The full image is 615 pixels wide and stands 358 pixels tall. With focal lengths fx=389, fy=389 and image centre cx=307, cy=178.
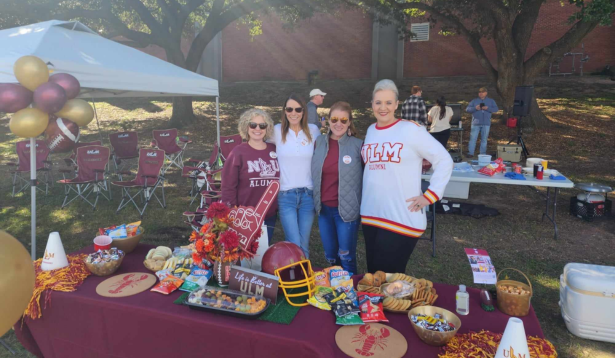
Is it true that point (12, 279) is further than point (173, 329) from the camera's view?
No

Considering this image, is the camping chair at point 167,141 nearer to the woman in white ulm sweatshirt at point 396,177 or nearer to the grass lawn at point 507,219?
the grass lawn at point 507,219

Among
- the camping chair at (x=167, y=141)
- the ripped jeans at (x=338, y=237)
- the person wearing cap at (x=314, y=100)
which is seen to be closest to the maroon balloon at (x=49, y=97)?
the ripped jeans at (x=338, y=237)

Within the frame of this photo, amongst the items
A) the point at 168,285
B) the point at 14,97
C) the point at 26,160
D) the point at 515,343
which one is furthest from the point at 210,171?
the point at 26,160

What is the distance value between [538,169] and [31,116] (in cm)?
493

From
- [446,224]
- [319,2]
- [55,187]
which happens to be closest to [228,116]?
[319,2]

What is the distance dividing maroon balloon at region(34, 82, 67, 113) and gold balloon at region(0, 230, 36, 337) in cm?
200

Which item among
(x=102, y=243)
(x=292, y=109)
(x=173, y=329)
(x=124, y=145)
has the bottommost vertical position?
(x=173, y=329)

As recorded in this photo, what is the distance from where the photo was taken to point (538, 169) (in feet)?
14.3

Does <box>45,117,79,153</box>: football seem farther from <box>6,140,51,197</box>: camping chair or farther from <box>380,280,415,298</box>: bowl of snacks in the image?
<box>6,140,51,197</box>: camping chair

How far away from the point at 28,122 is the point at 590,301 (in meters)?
4.28

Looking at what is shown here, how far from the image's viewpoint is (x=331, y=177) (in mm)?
2594

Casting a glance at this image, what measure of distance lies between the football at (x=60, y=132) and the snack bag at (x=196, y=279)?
82.7 inches

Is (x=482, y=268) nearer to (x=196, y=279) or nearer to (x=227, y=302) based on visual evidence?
(x=227, y=302)

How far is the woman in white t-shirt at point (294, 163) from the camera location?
2641mm
